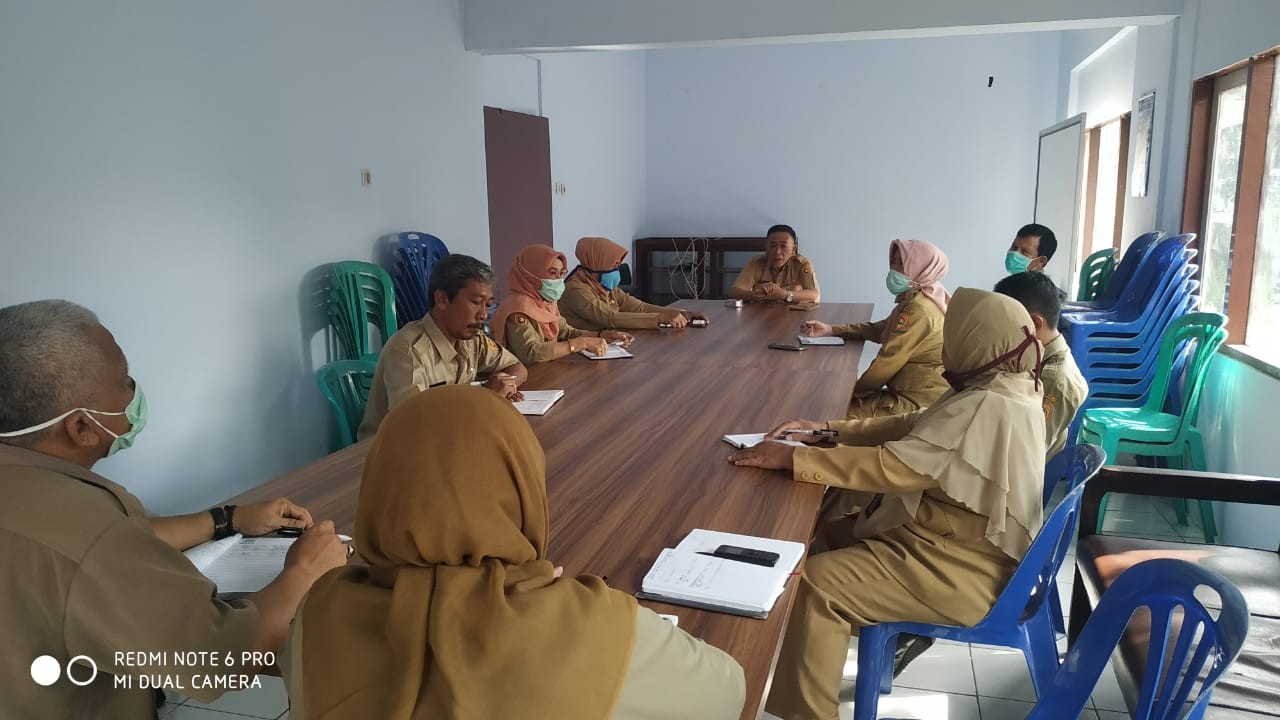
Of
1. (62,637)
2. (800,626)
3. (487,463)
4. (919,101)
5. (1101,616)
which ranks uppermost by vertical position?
(919,101)

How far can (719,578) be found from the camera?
1.50 meters

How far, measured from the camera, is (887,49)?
8211 millimetres

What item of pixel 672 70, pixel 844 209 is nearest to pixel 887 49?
pixel 844 209

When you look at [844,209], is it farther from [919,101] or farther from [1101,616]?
[1101,616]

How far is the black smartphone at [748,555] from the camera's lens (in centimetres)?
157

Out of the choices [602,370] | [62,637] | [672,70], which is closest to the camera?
[62,637]

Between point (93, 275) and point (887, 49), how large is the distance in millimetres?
7307

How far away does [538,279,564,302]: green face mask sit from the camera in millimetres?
3783

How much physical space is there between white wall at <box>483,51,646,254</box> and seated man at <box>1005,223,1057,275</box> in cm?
370

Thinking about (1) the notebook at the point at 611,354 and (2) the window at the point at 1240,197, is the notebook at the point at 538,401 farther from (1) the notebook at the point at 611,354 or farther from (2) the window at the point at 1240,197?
(2) the window at the point at 1240,197

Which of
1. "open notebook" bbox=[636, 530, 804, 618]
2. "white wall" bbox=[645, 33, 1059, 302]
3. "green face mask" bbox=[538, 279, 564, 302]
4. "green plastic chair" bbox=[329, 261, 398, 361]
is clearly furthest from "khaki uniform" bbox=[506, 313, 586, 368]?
"white wall" bbox=[645, 33, 1059, 302]

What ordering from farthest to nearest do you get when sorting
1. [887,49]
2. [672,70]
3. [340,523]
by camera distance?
[672,70] < [887,49] < [340,523]

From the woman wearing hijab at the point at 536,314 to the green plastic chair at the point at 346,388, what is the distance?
62 cm

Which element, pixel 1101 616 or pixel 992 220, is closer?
pixel 1101 616
